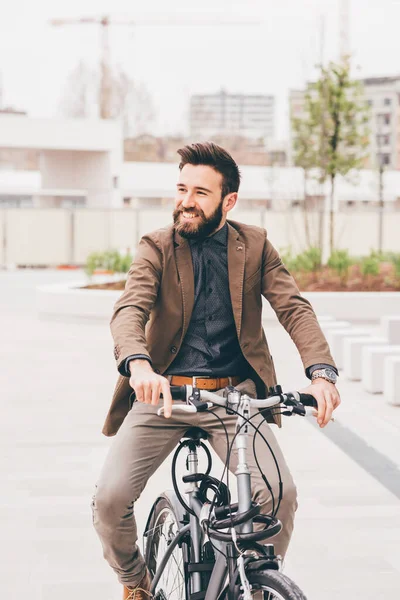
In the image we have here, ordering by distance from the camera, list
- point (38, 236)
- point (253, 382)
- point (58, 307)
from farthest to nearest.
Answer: point (38, 236)
point (58, 307)
point (253, 382)

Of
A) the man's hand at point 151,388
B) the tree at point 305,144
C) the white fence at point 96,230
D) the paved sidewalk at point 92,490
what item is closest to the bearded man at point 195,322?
the man's hand at point 151,388

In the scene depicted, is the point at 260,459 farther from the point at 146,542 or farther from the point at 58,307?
the point at 58,307

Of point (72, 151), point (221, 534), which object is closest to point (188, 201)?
point (221, 534)

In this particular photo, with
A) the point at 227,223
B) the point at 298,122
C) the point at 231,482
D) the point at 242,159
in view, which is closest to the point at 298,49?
the point at 298,122

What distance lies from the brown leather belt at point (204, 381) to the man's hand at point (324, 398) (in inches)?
17.2

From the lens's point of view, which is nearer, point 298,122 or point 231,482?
point 231,482

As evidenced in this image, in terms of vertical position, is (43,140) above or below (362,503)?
above

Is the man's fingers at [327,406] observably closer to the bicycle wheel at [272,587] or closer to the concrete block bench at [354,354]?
the bicycle wheel at [272,587]

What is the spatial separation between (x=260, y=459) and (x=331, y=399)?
32 cm

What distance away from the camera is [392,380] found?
1007cm

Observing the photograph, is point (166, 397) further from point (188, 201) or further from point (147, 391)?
point (188, 201)

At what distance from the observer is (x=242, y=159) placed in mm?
104375

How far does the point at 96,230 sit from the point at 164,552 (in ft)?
115

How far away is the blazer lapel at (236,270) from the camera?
376cm
